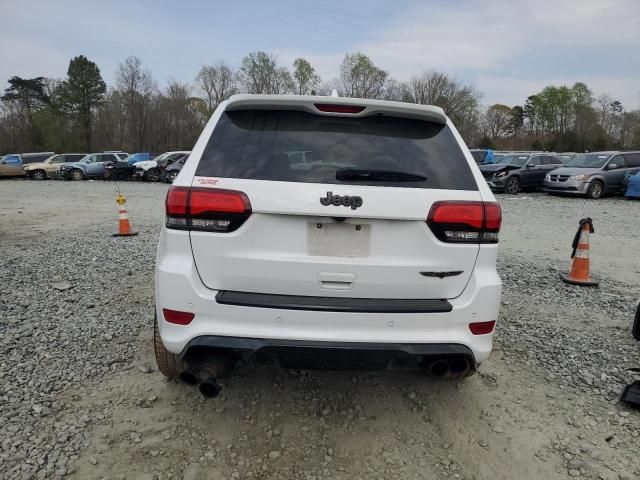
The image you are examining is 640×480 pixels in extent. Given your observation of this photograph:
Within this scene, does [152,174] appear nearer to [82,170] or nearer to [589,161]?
[82,170]

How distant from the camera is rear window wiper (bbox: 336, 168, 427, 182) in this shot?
2227 mm

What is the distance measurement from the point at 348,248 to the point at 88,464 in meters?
1.77

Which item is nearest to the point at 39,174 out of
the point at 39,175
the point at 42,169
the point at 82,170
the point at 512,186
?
the point at 39,175

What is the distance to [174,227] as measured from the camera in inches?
87.0

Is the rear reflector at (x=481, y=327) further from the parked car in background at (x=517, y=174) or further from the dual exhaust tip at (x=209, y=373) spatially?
the parked car in background at (x=517, y=174)

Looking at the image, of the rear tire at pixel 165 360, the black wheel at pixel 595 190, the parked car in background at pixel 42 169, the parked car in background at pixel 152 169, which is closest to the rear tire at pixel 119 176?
the parked car in background at pixel 152 169

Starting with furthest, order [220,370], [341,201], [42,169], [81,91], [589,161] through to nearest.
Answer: [81,91]
[42,169]
[589,161]
[220,370]
[341,201]

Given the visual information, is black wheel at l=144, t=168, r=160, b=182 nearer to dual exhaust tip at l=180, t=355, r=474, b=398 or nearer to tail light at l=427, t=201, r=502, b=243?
dual exhaust tip at l=180, t=355, r=474, b=398

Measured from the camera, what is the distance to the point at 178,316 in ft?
7.28

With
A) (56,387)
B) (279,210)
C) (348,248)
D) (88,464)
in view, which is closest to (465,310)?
(348,248)

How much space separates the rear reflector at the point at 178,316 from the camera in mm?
2207

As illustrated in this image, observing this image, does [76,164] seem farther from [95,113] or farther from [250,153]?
[95,113]

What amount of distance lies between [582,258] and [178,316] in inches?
209

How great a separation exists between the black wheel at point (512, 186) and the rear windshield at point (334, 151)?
57.8 ft
